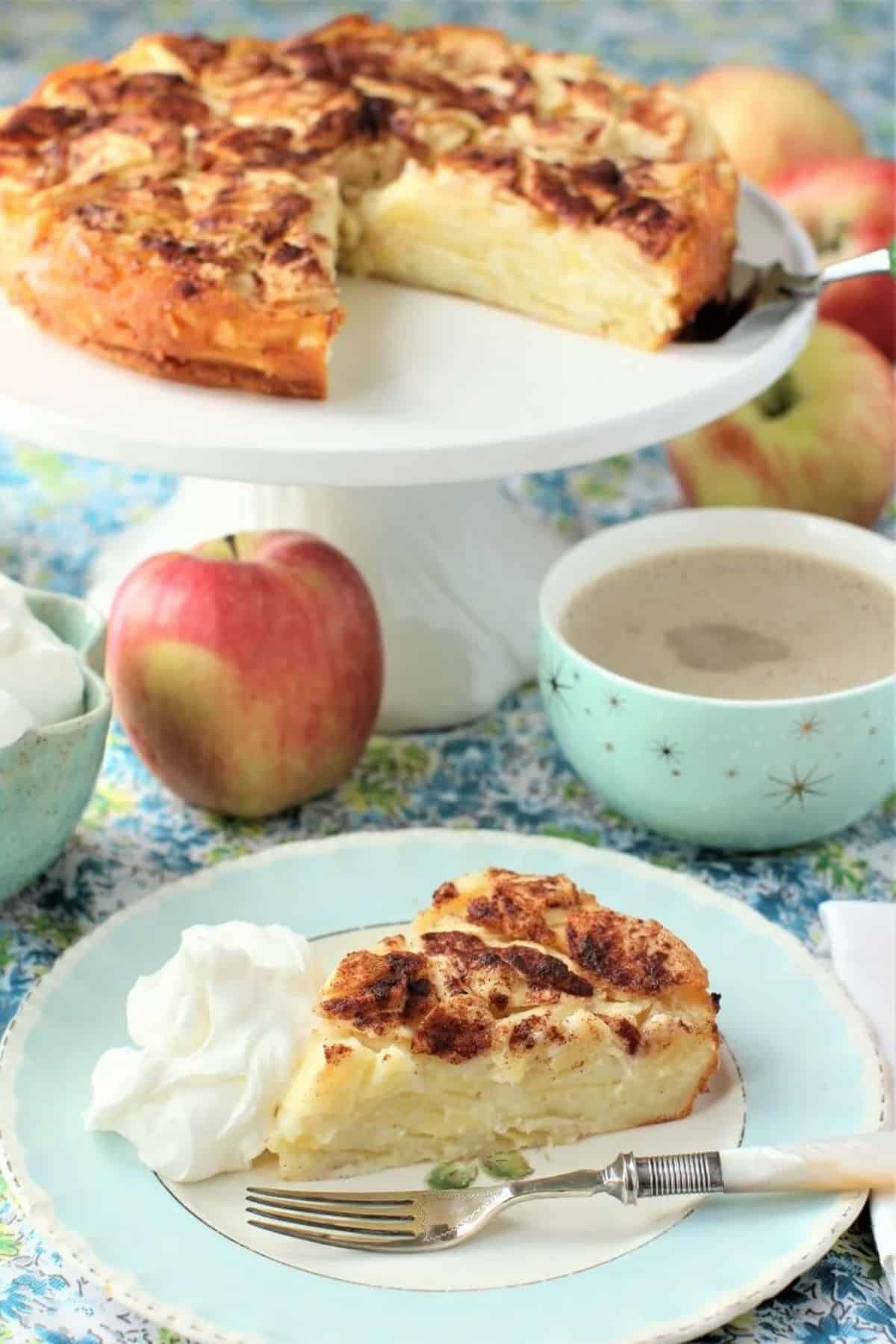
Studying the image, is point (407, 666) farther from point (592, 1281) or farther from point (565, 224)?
point (592, 1281)

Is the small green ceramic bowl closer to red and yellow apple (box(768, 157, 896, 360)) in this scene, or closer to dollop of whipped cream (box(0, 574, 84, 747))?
dollop of whipped cream (box(0, 574, 84, 747))

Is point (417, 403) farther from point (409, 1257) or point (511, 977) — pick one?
point (409, 1257)

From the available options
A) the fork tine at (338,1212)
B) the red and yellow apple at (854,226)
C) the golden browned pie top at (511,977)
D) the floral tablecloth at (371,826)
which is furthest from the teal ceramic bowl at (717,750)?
the red and yellow apple at (854,226)

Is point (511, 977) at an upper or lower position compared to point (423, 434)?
lower

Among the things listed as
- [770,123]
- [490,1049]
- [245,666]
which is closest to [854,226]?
[770,123]

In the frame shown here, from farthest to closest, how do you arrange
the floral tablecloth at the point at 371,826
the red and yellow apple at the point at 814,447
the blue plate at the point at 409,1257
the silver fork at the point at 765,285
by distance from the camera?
1. the red and yellow apple at the point at 814,447
2. the silver fork at the point at 765,285
3. the floral tablecloth at the point at 371,826
4. the blue plate at the point at 409,1257

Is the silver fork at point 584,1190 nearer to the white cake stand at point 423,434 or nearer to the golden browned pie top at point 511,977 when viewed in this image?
the golden browned pie top at point 511,977
